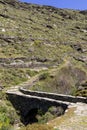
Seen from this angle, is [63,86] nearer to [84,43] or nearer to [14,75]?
[14,75]

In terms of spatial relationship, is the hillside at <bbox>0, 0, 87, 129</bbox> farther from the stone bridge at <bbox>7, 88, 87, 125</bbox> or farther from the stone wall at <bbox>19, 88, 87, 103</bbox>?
the stone wall at <bbox>19, 88, 87, 103</bbox>

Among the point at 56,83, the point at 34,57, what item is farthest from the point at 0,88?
the point at 34,57

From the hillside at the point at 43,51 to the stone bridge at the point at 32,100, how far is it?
Result: 4.27 feet

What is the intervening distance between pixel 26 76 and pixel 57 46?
30639 millimetres

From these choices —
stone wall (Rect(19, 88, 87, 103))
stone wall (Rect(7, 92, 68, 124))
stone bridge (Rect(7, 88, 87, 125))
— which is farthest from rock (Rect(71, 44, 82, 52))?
stone wall (Rect(7, 92, 68, 124))

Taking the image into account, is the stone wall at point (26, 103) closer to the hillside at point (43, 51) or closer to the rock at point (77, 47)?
the hillside at point (43, 51)

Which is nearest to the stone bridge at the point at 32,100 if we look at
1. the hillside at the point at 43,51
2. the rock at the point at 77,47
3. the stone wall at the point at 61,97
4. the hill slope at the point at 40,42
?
the stone wall at the point at 61,97

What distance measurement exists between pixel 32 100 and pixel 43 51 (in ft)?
111

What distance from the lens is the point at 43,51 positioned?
6750cm

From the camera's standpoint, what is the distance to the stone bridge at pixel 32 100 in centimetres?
3225

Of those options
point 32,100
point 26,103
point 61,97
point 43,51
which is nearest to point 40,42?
point 43,51

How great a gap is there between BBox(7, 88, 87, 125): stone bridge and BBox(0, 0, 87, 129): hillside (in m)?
1.30

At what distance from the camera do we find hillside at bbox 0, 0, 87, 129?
4493 centimetres

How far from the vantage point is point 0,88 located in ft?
125
